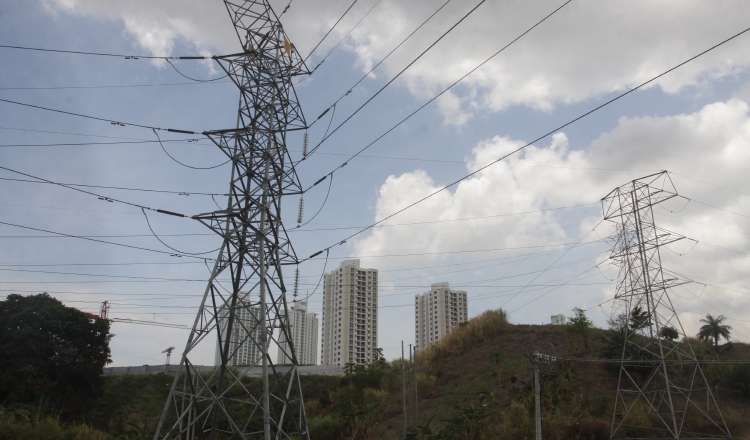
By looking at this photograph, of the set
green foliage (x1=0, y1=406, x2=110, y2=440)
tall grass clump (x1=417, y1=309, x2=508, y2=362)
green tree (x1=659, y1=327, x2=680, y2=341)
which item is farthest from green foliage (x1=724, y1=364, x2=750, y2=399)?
green foliage (x1=0, y1=406, x2=110, y2=440)

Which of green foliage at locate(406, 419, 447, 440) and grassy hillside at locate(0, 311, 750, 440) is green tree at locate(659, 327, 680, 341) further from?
green foliage at locate(406, 419, 447, 440)

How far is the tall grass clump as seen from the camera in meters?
43.1

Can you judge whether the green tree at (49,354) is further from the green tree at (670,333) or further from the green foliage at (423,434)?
the green tree at (670,333)

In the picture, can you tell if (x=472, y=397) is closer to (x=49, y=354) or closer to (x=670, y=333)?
(x=670, y=333)

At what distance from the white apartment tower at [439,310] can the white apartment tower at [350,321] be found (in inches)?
390

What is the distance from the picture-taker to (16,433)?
23.5 metres

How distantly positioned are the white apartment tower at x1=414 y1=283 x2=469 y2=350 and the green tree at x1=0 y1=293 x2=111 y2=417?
62204mm

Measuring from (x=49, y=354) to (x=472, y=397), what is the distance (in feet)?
90.1

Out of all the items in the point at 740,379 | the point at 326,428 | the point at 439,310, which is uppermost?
the point at 439,310

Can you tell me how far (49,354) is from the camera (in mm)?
37031

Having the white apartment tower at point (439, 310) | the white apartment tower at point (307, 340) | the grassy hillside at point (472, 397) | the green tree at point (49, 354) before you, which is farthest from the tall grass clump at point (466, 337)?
the white apartment tower at point (307, 340)

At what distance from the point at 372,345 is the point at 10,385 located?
6139 cm

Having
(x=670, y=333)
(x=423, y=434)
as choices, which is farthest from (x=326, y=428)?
(x=670, y=333)

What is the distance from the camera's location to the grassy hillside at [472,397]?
27656 mm
